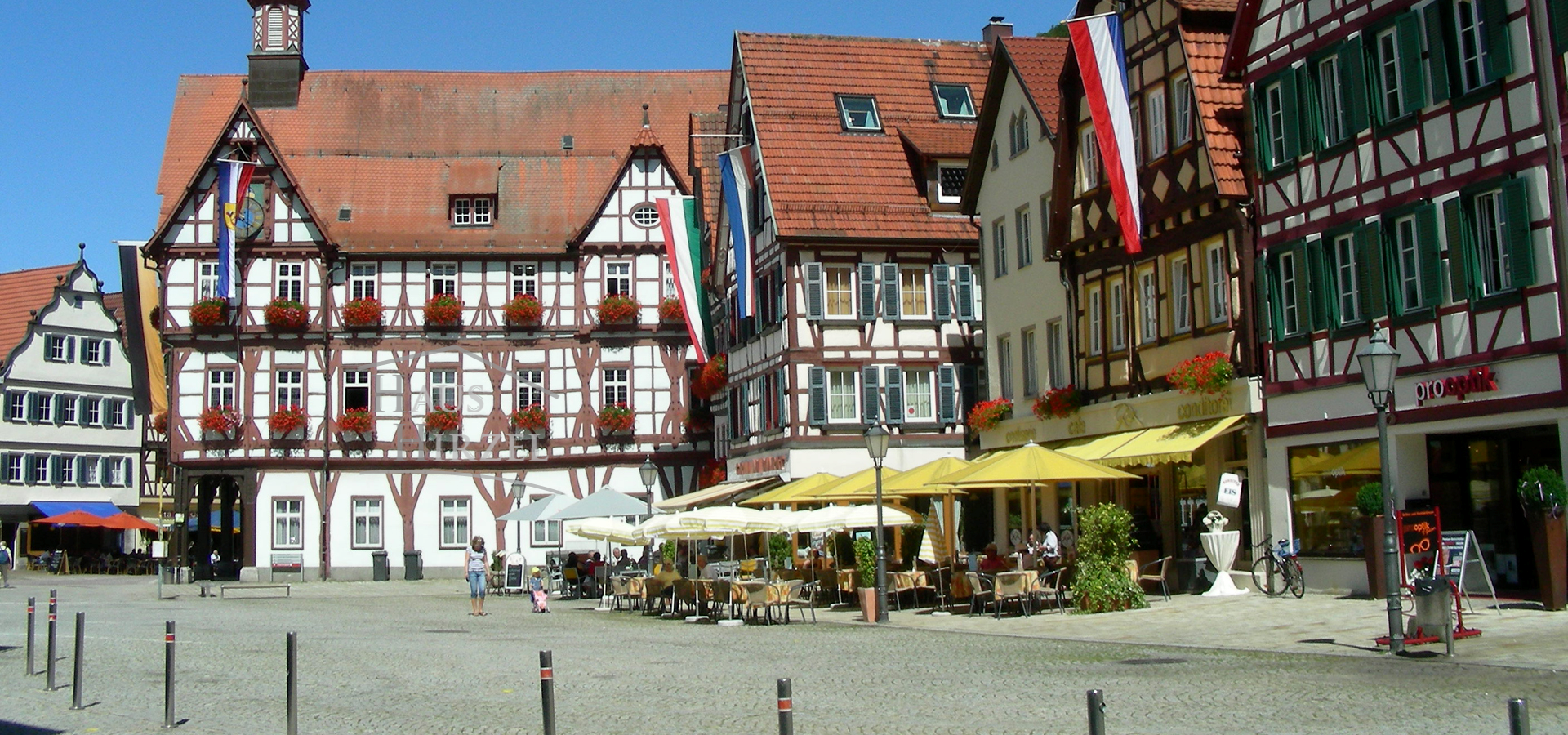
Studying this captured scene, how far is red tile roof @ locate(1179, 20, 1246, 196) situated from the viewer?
26375mm

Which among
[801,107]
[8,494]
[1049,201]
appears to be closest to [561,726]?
[1049,201]

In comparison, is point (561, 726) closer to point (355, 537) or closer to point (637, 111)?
point (355, 537)

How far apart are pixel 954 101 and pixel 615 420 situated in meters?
15.4

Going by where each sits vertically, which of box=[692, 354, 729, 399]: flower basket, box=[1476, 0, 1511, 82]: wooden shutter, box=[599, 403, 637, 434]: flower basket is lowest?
box=[599, 403, 637, 434]: flower basket

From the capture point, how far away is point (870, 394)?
4091cm

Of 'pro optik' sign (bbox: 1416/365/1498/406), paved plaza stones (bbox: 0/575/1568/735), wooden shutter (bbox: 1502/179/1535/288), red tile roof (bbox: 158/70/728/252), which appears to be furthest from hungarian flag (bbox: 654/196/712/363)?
wooden shutter (bbox: 1502/179/1535/288)

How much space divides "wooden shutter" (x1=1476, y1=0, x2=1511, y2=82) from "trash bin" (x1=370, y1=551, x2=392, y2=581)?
38.5 m

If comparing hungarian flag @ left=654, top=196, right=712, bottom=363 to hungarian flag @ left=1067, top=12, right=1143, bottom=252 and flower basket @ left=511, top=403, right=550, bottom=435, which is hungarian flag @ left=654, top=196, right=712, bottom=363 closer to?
flower basket @ left=511, top=403, right=550, bottom=435

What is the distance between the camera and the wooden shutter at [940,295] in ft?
135

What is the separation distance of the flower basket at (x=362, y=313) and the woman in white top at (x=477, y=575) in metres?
22.3

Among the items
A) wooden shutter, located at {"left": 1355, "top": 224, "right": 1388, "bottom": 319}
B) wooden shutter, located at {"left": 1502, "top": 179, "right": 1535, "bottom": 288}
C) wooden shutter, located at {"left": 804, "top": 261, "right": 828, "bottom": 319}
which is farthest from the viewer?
wooden shutter, located at {"left": 804, "top": 261, "right": 828, "bottom": 319}

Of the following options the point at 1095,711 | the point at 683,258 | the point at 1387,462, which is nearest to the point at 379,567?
the point at 683,258

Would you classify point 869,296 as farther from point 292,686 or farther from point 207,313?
point 292,686

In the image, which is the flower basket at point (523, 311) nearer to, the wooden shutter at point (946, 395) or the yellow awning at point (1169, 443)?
the wooden shutter at point (946, 395)
